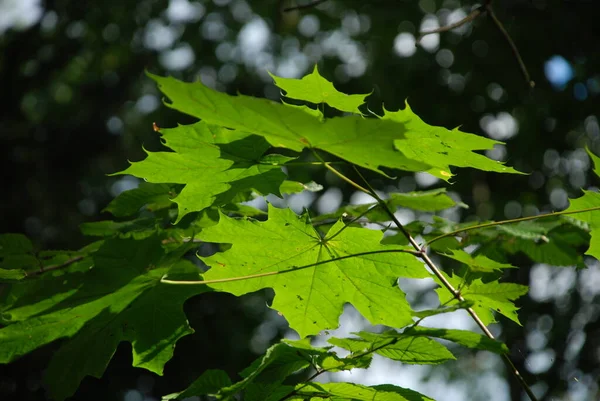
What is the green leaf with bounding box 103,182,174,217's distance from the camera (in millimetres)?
1795

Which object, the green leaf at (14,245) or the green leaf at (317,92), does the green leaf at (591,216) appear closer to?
the green leaf at (317,92)

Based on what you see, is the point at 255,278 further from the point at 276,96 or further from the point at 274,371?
the point at 276,96

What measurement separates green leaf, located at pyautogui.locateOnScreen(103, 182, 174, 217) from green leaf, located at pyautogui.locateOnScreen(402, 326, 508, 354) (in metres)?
0.98

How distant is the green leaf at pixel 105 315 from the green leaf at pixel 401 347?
42cm

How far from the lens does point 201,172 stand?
1383 mm

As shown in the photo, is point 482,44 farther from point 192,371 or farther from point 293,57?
point 192,371

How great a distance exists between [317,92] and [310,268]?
44cm

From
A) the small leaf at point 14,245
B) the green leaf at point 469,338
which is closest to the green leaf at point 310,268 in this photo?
the green leaf at point 469,338

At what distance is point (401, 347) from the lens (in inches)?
49.1

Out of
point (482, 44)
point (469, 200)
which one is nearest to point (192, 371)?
point (469, 200)

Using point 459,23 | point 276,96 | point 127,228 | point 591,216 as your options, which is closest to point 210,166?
point 127,228

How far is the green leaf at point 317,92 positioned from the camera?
4.35ft

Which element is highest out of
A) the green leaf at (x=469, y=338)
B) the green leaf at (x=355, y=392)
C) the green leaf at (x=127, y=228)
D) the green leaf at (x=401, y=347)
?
the green leaf at (x=127, y=228)

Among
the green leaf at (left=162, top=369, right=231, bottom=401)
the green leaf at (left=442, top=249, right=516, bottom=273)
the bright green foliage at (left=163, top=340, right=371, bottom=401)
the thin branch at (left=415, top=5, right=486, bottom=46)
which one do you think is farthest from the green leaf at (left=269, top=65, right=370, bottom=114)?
the thin branch at (left=415, top=5, right=486, bottom=46)
